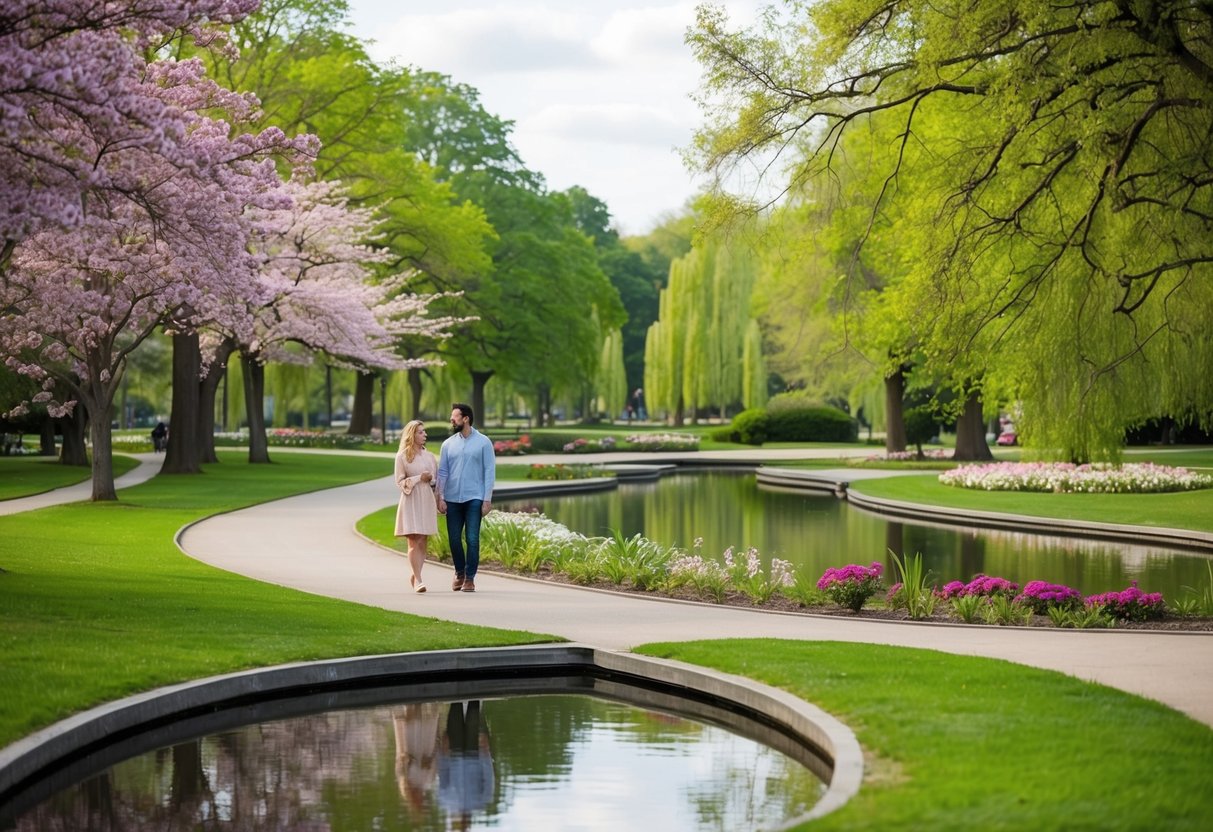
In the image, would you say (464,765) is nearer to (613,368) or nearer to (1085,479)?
(1085,479)

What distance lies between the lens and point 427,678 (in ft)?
34.1

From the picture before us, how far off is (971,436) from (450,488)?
34.3 metres

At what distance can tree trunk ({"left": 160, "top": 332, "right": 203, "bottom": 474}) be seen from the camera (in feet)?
108

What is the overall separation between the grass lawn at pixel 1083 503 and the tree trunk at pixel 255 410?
765 inches

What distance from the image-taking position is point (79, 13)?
10633 millimetres

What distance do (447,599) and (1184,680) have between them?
718 cm

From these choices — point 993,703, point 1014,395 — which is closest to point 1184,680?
point 993,703

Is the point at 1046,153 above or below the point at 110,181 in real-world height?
above

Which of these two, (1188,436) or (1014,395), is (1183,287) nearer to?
(1014,395)

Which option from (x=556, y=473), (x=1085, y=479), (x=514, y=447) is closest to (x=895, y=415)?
(x=514, y=447)

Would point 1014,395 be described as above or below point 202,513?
above

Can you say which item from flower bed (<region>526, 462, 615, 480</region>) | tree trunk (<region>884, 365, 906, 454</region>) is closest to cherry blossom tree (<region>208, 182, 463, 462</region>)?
flower bed (<region>526, 462, 615, 480</region>)

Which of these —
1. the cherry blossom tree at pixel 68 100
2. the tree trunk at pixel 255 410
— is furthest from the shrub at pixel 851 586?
the tree trunk at pixel 255 410

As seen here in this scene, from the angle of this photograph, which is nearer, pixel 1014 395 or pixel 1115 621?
pixel 1115 621
